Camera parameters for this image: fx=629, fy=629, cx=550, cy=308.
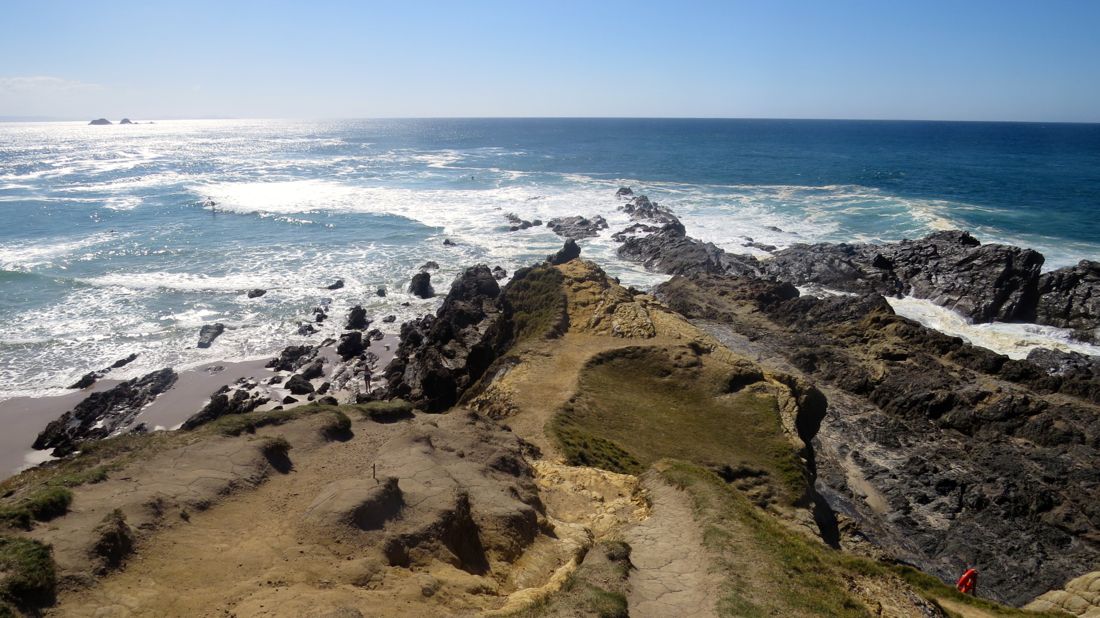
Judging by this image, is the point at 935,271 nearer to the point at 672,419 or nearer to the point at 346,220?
the point at 672,419

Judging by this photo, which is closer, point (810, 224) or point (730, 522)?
point (730, 522)

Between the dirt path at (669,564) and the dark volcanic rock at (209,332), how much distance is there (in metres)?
27.5

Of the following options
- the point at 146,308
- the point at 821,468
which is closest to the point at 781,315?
the point at 821,468

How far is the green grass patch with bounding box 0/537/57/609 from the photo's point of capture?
27.2 ft

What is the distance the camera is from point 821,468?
20531 millimetres

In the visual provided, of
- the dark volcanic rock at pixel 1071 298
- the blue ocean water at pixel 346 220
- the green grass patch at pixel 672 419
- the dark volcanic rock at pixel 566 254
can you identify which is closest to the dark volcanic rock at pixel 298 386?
the blue ocean water at pixel 346 220

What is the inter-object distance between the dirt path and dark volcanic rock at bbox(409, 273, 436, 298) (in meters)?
29.6

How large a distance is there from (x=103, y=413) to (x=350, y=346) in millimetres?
10653

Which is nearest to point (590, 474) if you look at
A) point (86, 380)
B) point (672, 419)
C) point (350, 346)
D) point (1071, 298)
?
point (672, 419)

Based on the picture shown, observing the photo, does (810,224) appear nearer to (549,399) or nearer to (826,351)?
(826,351)

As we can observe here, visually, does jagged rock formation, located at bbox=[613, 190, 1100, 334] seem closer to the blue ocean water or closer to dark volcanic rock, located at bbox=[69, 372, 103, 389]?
the blue ocean water

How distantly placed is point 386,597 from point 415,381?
17.0 m

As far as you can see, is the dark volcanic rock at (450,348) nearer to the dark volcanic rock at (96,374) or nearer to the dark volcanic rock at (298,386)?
the dark volcanic rock at (298,386)

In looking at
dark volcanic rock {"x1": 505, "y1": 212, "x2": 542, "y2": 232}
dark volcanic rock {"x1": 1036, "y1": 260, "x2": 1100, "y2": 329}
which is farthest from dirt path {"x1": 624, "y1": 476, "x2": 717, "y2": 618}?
dark volcanic rock {"x1": 505, "y1": 212, "x2": 542, "y2": 232}
